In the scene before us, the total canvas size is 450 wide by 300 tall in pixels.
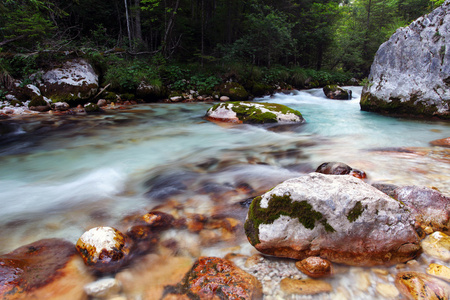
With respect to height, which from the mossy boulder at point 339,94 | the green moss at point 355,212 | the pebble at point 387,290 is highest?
the mossy boulder at point 339,94

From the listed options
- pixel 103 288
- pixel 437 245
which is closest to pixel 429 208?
pixel 437 245

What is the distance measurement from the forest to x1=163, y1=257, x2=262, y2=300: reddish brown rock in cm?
1082

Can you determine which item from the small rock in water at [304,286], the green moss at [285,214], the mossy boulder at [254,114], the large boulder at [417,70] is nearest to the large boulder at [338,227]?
the green moss at [285,214]

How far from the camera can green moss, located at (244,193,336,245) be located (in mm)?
2035

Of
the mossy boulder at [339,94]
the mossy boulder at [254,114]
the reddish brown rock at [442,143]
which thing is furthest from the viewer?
the mossy boulder at [339,94]

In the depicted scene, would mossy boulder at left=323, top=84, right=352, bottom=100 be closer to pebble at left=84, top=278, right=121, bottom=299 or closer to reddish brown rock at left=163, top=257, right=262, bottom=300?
reddish brown rock at left=163, top=257, right=262, bottom=300

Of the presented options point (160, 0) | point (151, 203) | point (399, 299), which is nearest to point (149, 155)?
point (151, 203)

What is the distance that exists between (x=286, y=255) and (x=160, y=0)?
48.2 ft

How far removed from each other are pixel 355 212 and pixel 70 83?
35.4 ft

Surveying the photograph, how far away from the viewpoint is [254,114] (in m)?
7.74

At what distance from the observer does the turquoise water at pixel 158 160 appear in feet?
10.2

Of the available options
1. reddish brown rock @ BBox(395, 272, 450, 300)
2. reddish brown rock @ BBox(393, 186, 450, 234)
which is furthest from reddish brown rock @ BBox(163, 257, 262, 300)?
reddish brown rock @ BBox(393, 186, 450, 234)

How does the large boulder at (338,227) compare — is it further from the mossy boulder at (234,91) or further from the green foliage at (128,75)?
the mossy boulder at (234,91)

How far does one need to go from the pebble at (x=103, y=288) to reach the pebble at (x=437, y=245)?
8.23 feet
